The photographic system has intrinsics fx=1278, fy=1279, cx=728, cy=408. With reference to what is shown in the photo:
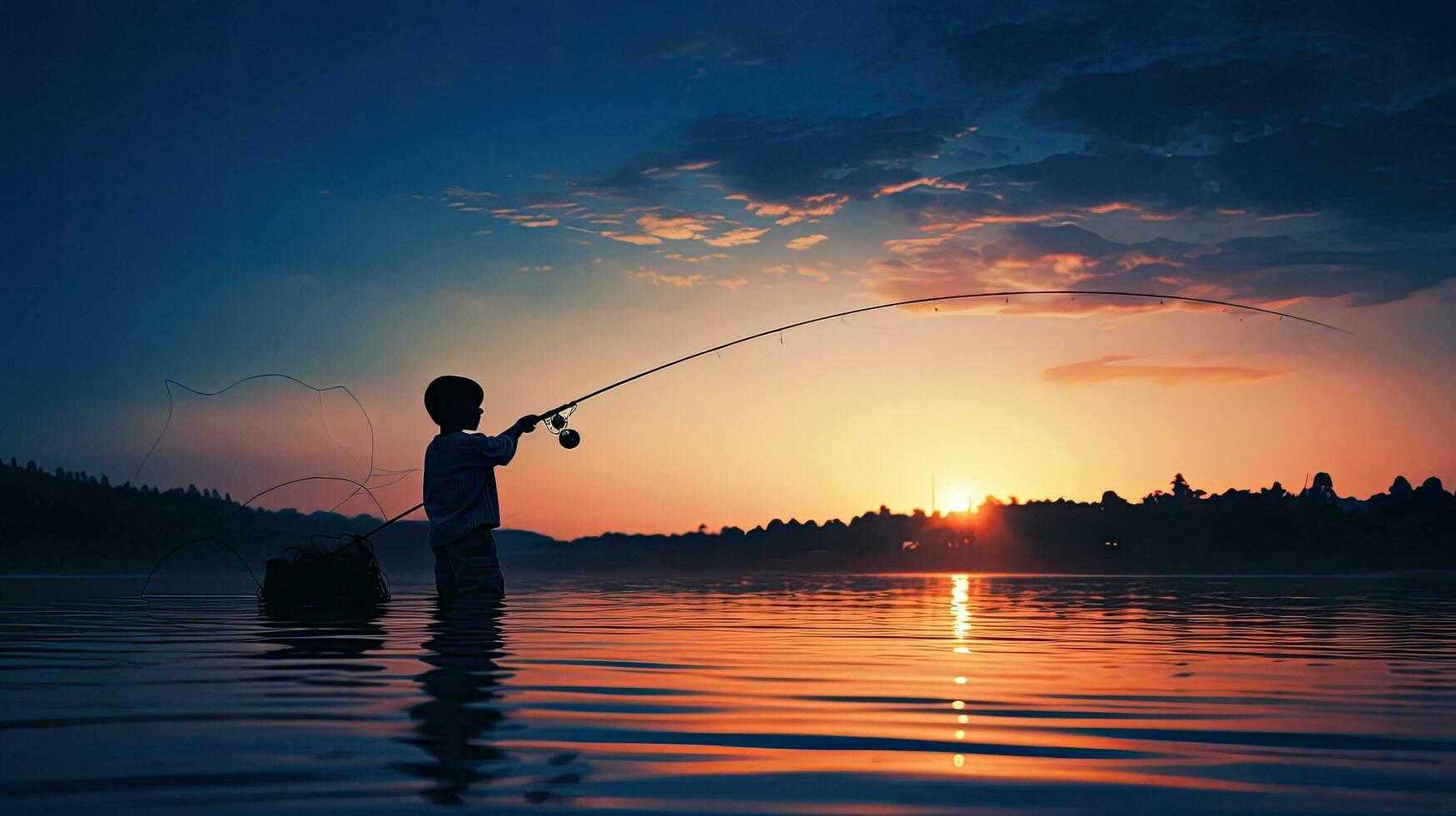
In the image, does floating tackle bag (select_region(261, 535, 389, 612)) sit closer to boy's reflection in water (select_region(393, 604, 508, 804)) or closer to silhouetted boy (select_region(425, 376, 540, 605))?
silhouetted boy (select_region(425, 376, 540, 605))

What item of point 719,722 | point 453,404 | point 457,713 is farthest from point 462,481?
point 719,722

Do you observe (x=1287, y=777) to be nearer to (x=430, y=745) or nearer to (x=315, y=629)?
(x=430, y=745)

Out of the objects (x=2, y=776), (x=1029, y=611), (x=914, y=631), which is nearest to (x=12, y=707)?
(x=2, y=776)

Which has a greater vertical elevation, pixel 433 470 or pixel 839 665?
pixel 433 470

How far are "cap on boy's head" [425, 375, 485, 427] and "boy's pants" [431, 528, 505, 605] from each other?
1329 mm

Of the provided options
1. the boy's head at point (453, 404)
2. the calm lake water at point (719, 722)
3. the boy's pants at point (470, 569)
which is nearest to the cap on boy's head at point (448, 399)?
the boy's head at point (453, 404)

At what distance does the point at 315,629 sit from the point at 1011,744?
9087 millimetres

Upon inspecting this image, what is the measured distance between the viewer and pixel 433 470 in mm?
13867

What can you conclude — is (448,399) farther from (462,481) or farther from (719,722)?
(719,722)

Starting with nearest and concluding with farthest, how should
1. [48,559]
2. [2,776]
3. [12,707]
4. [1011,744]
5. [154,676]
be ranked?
[2,776] < [1011,744] < [12,707] < [154,676] < [48,559]

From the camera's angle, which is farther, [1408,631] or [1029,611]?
[1029,611]

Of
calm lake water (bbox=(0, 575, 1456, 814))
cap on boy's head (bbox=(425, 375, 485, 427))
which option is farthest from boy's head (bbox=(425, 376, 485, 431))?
calm lake water (bbox=(0, 575, 1456, 814))

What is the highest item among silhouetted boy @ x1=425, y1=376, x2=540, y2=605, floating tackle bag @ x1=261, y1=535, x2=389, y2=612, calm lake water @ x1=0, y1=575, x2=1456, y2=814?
silhouetted boy @ x1=425, y1=376, x2=540, y2=605

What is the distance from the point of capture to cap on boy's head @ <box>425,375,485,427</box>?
14.2 m
